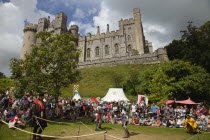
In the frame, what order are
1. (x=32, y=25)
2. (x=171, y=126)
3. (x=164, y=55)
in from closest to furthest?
1. (x=171, y=126)
2. (x=164, y=55)
3. (x=32, y=25)

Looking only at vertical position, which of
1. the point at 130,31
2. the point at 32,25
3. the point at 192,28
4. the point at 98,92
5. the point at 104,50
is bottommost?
the point at 98,92

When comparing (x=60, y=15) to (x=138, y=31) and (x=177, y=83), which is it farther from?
(x=177, y=83)

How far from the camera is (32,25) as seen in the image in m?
61.2

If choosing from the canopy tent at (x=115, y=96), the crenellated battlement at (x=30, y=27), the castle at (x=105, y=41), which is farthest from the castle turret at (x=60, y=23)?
the canopy tent at (x=115, y=96)

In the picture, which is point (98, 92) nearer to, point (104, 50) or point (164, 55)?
point (164, 55)

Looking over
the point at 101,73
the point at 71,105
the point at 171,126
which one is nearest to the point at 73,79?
the point at 71,105

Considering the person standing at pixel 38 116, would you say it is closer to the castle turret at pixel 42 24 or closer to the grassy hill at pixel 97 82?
the grassy hill at pixel 97 82

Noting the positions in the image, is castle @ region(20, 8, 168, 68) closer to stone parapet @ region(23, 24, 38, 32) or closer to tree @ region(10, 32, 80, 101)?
stone parapet @ region(23, 24, 38, 32)

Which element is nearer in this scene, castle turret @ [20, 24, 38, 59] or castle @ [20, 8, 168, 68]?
castle @ [20, 8, 168, 68]

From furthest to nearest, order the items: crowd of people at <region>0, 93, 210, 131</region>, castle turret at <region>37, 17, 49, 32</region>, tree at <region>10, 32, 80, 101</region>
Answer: castle turret at <region>37, 17, 49, 32</region>
tree at <region>10, 32, 80, 101</region>
crowd of people at <region>0, 93, 210, 131</region>

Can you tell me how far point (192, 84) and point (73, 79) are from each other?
58.5 feet

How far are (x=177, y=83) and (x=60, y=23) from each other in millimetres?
49763

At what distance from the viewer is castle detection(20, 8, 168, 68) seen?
4659cm

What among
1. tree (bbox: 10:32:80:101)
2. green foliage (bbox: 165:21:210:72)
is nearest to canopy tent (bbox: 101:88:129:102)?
tree (bbox: 10:32:80:101)
